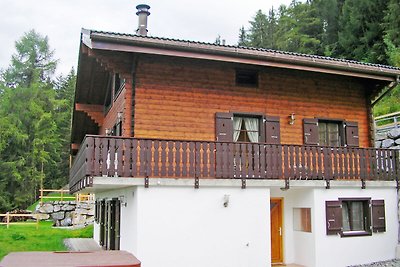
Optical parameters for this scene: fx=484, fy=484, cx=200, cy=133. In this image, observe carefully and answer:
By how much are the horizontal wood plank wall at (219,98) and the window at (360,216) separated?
7.06 feet

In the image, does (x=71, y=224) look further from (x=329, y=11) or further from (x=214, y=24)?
(x=214, y=24)

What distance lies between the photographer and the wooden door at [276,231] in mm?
13203

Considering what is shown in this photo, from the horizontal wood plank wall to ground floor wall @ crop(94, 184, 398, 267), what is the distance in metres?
1.82

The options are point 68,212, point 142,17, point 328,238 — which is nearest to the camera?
point 328,238

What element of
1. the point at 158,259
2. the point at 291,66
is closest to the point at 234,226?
the point at 158,259

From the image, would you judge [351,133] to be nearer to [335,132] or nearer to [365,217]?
[335,132]

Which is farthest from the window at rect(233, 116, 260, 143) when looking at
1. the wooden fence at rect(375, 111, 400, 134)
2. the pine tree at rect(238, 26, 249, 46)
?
the pine tree at rect(238, 26, 249, 46)

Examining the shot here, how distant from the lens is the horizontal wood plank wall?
12367 mm

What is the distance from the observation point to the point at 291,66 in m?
12.7

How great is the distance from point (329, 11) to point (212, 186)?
37.0 metres

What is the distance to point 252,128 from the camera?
13422 millimetres

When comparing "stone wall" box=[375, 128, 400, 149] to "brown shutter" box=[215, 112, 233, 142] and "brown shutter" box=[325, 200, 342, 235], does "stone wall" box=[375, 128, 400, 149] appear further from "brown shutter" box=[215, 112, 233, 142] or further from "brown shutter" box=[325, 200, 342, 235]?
"brown shutter" box=[215, 112, 233, 142]

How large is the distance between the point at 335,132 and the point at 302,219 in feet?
10.2

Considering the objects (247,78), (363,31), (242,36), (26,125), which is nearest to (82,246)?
(247,78)
